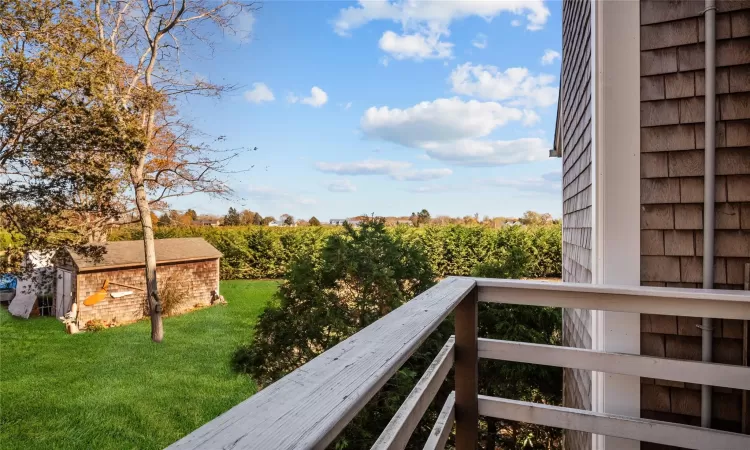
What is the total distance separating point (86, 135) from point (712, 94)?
1014 cm

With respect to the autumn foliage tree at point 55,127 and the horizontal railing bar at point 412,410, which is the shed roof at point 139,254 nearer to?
the autumn foliage tree at point 55,127

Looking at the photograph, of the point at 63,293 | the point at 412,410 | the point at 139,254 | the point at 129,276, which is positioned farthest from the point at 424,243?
the point at 412,410

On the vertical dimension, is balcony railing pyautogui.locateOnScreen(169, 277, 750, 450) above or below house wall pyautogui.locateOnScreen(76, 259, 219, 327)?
above

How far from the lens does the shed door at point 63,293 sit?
8695 millimetres

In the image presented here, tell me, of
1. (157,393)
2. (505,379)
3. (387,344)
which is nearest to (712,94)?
(387,344)

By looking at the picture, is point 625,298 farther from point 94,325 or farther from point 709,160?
point 94,325

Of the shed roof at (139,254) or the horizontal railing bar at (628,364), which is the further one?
the shed roof at (139,254)

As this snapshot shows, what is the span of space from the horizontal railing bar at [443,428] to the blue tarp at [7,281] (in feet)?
32.6

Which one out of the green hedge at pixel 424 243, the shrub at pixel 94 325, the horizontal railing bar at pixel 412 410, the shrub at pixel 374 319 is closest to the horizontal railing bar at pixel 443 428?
the horizontal railing bar at pixel 412 410

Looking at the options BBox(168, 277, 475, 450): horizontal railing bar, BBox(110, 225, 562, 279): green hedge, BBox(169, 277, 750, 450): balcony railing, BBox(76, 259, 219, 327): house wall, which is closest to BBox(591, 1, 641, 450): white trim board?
BBox(169, 277, 750, 450): balcony railing

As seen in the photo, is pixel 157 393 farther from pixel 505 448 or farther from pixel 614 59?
pixel 614 59

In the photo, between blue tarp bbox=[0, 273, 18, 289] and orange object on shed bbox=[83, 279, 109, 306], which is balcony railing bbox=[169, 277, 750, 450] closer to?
orange object on shed bbox=[83, 279, 109, 306]

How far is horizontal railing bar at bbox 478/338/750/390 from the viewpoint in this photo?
3.88 feet

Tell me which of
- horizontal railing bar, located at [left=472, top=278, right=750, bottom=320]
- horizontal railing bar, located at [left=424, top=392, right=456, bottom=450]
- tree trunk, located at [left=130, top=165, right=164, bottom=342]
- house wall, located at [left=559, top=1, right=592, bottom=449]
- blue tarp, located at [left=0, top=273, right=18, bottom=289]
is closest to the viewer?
horizontal railing bar, located at [left=424, top=392, right=456, bottom=450]
